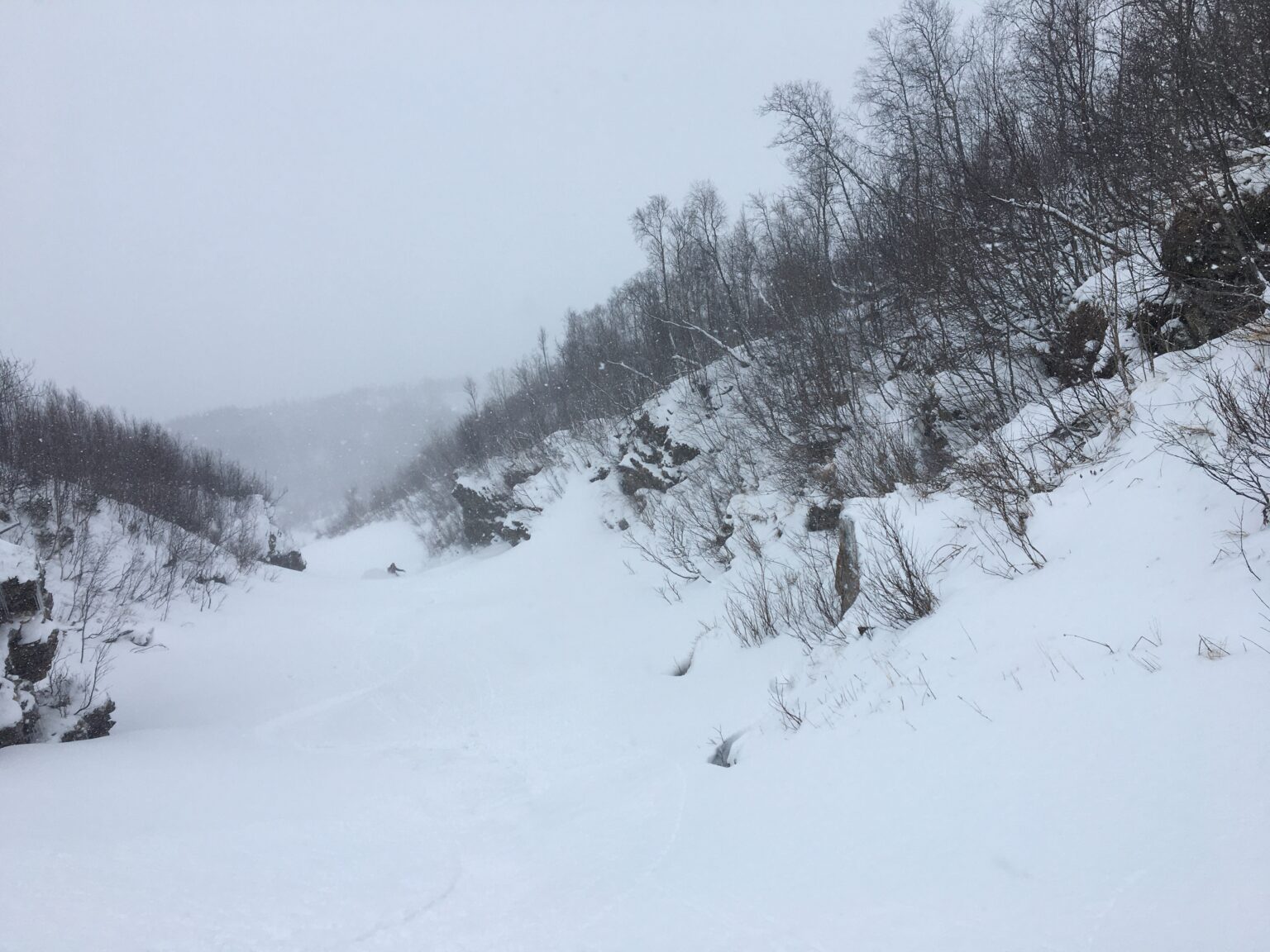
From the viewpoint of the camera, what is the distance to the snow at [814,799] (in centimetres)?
265

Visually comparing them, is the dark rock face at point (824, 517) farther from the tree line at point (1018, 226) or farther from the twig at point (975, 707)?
the twig at point (975, 707)

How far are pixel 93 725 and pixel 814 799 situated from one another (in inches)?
442

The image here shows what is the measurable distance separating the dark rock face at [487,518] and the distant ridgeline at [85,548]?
12345mm

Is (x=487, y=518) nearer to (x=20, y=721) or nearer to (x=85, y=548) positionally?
(x=85, y=548)

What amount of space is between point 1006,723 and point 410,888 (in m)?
5.15

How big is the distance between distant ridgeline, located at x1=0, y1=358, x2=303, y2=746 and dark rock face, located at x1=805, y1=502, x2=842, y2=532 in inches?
539

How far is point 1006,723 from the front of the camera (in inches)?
148

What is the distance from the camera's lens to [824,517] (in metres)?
12.9

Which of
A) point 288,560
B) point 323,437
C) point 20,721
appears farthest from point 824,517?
point 323,437

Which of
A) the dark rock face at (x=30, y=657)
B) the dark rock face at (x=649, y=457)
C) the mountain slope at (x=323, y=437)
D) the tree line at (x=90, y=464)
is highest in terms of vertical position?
the mountain slope at (x=323, y=437)

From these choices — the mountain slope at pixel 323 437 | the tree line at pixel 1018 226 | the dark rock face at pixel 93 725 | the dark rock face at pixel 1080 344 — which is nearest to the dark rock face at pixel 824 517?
the tree line at pixel 1018 226

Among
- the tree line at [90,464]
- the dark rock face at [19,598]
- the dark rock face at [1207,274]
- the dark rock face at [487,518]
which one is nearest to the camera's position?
the dark rock face at [1207,274]

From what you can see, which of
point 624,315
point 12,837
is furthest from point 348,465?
point 12,837

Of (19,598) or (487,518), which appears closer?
(19,598)
